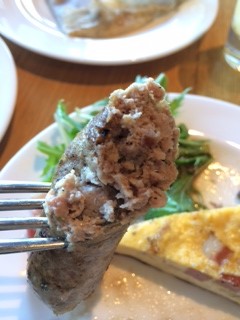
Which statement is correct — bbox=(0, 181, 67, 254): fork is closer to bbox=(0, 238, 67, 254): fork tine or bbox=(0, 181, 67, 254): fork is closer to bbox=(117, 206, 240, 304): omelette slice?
bbox=(0, 238, 67, 254): fork tine

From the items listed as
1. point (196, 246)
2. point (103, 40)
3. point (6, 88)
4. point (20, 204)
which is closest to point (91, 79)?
point (103, 40)

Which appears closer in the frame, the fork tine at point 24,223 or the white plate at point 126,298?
the fork tine at point 24,223

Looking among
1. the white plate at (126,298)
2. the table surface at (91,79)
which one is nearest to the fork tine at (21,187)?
the white plate at (126,298)

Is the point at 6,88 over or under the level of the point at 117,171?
under

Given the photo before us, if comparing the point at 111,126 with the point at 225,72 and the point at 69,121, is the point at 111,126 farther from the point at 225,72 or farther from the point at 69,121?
the point at 225,72

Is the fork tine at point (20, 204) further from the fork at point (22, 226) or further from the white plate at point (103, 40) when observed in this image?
the white plate at point (103, 40)

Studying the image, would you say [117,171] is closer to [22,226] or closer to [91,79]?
[22,226]

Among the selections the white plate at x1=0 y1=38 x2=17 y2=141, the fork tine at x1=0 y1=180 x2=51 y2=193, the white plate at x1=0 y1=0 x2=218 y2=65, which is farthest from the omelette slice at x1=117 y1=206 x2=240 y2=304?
the white plate at x1=0 y1=0 x2=218 y2=65
